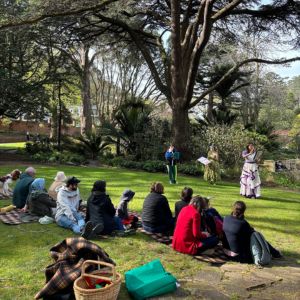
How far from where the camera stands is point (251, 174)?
11898 mm

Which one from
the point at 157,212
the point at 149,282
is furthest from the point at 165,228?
the point at 149,282

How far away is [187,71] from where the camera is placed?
1980cm

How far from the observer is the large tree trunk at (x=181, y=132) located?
61.3ft

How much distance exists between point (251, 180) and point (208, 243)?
5.99 meters

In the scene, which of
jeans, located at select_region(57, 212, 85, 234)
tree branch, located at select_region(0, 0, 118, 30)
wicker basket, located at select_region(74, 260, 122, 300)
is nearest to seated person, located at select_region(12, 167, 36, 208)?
jeans, located at select_region(57, 212, 85, 234)

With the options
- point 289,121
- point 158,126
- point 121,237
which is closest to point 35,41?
point 158,126

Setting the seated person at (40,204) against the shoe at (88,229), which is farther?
the seated person at (40,204)

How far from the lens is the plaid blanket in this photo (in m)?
4.52

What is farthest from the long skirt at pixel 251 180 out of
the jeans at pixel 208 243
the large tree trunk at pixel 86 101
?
the large tree trunk at pixel 86 101

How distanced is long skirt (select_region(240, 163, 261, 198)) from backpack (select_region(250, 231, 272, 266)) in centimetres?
592

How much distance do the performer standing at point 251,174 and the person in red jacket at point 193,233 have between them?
585cm

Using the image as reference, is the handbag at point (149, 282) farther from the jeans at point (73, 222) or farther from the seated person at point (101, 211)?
the jeans at point (73, 222)

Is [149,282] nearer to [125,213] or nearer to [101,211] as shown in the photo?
[101,211]

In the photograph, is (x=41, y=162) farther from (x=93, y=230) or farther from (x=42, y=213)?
(x=93, y=230)
